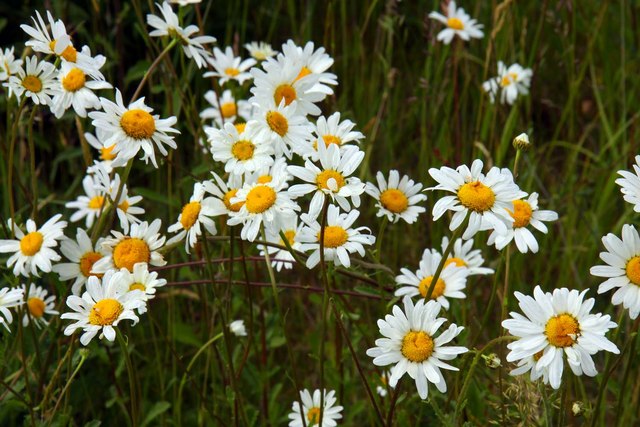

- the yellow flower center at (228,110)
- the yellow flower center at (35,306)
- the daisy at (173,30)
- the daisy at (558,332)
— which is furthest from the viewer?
the yellow flower center at (228,110)

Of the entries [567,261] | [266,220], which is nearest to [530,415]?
[266,220]

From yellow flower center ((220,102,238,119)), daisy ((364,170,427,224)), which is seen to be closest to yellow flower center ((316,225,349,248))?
daisy ((364,170,427,224))

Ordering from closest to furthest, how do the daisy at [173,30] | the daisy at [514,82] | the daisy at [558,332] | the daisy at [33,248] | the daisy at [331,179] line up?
the daisy at [558,332]
the daisy at [331,179]
the daisy at [33,248]
the daisy at [173,30]
the daisy at [514,82]

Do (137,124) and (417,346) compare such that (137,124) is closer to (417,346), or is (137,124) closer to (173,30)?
(173,30)

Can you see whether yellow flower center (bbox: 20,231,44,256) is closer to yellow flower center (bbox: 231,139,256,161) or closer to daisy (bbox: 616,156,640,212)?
yellow flower center (bbox: 231,139,256,161)

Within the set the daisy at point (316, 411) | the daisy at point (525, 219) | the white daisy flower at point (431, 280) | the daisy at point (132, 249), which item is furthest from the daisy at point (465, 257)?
the daisy at point (132, 249)

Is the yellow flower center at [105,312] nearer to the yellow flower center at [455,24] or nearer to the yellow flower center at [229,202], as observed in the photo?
the yellow flower center at [229,202]

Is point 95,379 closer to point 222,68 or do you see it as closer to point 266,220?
point 222,68

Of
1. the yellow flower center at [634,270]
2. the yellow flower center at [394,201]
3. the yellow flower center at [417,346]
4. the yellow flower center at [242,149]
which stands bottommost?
the yellow flower center at [417,346]
